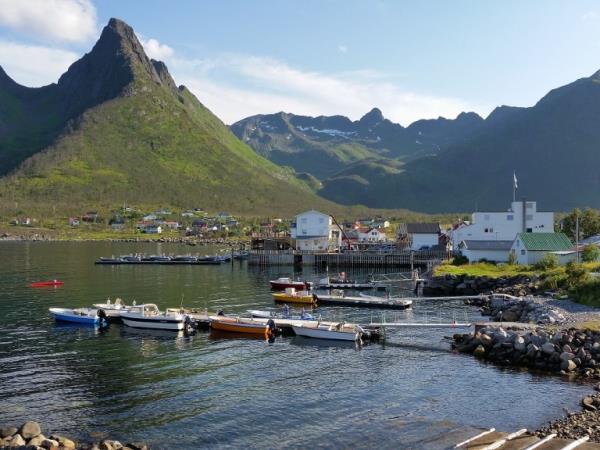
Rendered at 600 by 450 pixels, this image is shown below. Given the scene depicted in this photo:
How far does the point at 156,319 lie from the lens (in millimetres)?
57750

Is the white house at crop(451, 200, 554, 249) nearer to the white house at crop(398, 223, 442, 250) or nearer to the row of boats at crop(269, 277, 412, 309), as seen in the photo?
the white house at crop(398, 223, 442, 250)

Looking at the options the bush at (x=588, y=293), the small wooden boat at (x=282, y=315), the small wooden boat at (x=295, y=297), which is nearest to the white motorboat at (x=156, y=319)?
the small wooden boat at (x=282, y=315)

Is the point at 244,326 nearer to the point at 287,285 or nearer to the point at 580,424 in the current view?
the point at 580,424

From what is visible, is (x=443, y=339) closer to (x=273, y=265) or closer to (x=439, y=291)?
(x=439, y=291)

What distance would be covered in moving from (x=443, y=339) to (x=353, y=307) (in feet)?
77.6

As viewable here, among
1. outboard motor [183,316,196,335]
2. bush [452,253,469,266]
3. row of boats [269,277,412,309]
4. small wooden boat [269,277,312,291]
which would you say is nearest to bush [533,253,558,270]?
bush [452,253,469,266]

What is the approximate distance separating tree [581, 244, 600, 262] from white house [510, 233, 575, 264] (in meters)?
4.76

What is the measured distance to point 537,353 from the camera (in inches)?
1665

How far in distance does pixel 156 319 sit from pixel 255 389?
22.9 meters

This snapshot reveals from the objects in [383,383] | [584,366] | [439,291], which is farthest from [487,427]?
[439,291]

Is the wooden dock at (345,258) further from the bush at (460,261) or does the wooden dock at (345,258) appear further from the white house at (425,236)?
the bush at (460,261)

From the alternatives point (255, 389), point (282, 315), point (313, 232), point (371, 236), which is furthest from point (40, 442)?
point (371, 236)

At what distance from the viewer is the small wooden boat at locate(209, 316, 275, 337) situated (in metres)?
54.9

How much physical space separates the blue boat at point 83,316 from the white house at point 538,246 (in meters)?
60.4
